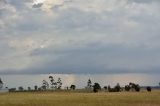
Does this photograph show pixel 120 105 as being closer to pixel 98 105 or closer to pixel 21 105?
pixel 98 105

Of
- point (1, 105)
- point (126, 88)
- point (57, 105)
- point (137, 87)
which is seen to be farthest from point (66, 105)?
point (126, 88)

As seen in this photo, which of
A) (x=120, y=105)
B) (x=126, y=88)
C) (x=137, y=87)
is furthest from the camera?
(x=126, y=88)

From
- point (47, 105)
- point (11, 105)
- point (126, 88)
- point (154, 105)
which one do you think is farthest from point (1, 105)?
point (126, 88)

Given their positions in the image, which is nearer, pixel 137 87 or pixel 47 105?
pixel 47 105

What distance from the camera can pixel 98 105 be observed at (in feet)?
190

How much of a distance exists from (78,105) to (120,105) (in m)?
5.46

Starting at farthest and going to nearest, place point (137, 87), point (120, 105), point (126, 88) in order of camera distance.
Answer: point (126, 88), point (137, 87), point (120, 105)

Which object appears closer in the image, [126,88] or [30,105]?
[30,105]

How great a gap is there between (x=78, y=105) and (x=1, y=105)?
35.3ft

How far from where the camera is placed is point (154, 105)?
57.6 metres

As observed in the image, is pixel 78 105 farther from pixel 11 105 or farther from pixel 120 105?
pixel 11 105

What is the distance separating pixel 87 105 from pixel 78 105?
1257mm

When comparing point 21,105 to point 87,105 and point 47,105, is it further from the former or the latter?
point 87,105

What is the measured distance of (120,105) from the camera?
57.3m
